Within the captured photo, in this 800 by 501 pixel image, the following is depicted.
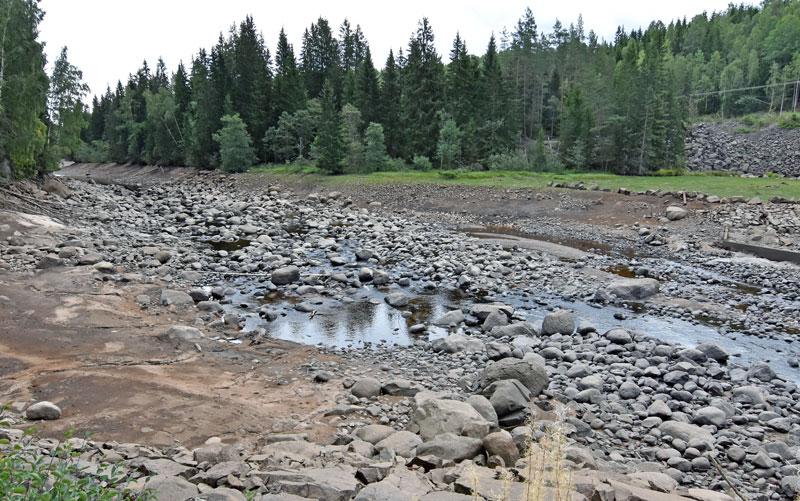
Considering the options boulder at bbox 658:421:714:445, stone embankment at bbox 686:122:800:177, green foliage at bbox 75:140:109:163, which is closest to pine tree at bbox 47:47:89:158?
boulder at bbox 658:421:714:445

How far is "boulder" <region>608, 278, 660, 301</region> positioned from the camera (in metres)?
16.3

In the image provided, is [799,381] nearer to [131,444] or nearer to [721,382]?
[721,382]

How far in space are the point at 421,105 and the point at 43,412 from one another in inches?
2098

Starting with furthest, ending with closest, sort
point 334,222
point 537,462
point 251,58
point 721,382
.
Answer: point 251,58, point 334,222, point 721,382, point 537,462

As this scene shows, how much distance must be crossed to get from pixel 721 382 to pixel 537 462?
8083 mm

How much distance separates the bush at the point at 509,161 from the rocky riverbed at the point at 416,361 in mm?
28465

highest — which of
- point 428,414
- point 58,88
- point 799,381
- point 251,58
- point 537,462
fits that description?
point 251,58


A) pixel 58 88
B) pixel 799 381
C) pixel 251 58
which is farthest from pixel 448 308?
pixel 251 58

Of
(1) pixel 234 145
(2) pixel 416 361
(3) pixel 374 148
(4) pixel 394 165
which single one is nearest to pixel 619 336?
(2) pixel 416 361

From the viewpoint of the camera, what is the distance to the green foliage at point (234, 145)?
60.2m

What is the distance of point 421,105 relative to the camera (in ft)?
185

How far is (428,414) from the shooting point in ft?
24.8

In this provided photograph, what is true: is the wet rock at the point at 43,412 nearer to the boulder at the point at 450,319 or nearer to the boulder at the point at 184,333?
the boulder at the point at 184,333

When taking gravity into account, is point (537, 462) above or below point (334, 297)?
above
